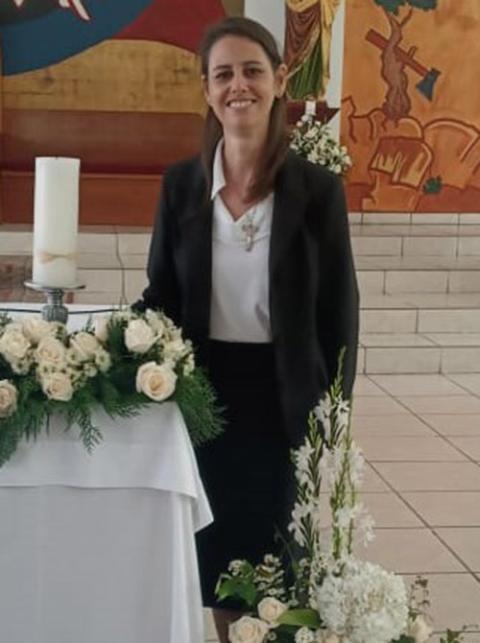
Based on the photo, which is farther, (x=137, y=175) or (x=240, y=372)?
(x=137, y=175)

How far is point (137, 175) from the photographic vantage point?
7719 mm

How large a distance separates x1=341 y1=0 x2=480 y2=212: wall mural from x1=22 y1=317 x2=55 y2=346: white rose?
680cm

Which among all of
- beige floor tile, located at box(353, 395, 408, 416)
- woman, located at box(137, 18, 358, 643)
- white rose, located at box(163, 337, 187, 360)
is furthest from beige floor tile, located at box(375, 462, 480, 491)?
white rose, located at box(163, 337, 187, 360)

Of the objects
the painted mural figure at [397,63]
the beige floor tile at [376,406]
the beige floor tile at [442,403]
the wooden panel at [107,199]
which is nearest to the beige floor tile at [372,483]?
the beige floor tile at [376,406]

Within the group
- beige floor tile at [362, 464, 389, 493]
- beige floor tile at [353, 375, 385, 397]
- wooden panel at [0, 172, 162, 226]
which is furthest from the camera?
wooden panel at [0, 172, 162, 226]

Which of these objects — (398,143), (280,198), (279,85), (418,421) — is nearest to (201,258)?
(280,198)

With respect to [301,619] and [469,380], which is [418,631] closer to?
[301,619]

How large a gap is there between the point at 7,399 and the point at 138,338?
0.72ft

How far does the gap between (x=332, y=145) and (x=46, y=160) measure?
5.03 meters

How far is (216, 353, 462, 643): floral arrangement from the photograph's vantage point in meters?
1.43

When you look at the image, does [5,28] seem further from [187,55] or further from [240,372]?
[240,372]

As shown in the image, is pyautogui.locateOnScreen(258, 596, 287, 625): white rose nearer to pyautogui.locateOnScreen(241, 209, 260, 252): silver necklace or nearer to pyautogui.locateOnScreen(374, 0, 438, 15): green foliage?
pyautogui.locateOnScreen(241, 209, 260, 252): silver necklace

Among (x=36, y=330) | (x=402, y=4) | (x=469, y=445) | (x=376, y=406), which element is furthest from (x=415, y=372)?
(x=36, y=330)

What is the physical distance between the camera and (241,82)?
6.05 feet
